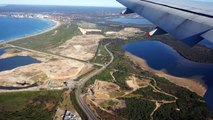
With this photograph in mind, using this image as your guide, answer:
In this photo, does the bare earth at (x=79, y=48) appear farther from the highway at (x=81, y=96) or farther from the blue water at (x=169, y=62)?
the blue water at (x=169, y=62)

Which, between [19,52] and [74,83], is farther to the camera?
[19,52]

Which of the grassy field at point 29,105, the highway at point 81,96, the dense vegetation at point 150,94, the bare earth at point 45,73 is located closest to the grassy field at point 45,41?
the bare earth at point 45,73

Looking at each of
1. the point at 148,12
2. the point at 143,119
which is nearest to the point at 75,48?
the point at 143,119

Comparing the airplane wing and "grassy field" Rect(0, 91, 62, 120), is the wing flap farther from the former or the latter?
"grassy field" Rect(0, 91, 62, 120)

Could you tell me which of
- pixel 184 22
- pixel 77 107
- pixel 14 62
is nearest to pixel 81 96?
pixel 77 107

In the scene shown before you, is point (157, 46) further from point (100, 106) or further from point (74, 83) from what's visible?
point (100, 106)
